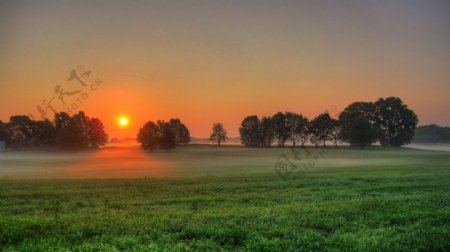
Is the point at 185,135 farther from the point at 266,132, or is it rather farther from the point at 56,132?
the point at 56,132

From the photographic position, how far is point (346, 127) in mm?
131375

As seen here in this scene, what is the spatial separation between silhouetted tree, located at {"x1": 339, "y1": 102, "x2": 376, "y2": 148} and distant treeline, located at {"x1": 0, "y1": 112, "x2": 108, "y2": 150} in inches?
3095

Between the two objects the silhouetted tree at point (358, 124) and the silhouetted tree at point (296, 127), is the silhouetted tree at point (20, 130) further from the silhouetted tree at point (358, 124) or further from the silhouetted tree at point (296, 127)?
the silhouetted tree at point (358, 124)

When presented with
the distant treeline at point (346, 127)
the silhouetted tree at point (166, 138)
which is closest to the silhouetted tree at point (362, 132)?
the distant treeline at point (346, 127)

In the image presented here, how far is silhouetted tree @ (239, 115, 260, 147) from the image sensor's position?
519ft

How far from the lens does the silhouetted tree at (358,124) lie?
402 feet

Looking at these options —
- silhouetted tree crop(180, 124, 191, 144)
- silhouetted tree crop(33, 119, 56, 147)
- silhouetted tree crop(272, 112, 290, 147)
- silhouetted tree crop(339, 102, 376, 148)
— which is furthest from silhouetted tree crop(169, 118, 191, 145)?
silhouetted tree crop(339, 102, 376, 148)

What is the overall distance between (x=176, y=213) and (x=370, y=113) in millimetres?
132239

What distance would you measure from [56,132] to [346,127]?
88801mm

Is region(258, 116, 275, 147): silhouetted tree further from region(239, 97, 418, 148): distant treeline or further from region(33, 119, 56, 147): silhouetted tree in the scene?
region(33, 119, 56, 147): silhouetted tree

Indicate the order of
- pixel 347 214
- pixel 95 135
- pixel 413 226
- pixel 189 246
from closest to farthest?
pixel 189 246, pixel 413 226, pixel 347 214, pixel 95 135

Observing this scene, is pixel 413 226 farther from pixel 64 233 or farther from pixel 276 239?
pixel 64 233

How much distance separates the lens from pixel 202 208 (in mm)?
13727

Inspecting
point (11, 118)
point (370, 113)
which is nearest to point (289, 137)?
point (370, 113)
